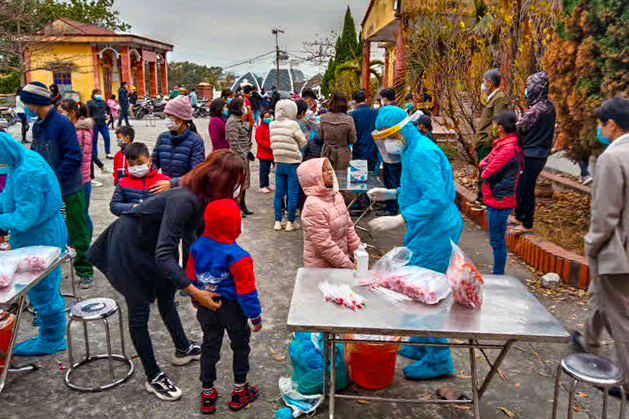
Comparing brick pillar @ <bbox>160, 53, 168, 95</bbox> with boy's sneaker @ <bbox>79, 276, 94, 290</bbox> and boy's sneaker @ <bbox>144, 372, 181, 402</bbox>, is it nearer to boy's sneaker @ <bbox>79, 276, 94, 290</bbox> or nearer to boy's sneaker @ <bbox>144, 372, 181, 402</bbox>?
boy's sneaker @ <bbox>79, 276, 94, 290</bbox>

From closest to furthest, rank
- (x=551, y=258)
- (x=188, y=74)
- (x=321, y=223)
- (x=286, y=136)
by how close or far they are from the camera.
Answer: (x=321, y=223)
(x=551, y=258)
(x=286, y=136)
(x=188, y=74)

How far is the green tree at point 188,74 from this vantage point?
6544 cm

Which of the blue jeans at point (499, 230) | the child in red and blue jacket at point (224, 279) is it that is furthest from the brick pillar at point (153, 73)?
→ the child in red and blue jacket at point (224, 279)

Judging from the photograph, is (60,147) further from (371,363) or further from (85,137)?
(371,363)

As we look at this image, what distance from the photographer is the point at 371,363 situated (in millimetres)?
3500

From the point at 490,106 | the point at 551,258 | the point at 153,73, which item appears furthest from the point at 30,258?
the point at 153,73

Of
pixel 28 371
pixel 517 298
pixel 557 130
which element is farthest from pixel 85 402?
pixel 557 130

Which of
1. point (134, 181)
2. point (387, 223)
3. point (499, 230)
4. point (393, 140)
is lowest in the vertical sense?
point (499, 230)

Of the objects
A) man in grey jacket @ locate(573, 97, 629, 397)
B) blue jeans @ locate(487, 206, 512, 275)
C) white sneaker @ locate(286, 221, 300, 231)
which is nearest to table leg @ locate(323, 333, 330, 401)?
man in grey jacket @ locate(573, 97, 629, 397)

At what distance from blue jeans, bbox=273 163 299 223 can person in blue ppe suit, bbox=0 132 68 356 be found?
135 inches

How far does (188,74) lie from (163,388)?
69.5m

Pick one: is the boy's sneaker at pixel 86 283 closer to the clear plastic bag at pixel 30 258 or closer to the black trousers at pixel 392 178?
the clear plastic bag at pixel 30 258

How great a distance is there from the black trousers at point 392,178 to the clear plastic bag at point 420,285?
4578 millimetres

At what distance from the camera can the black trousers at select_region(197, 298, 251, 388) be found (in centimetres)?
313
